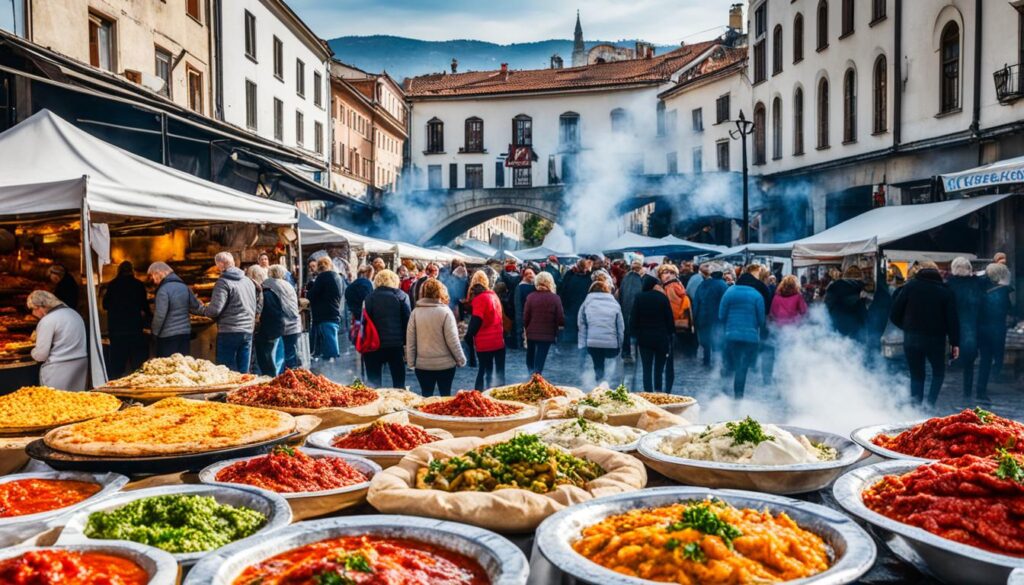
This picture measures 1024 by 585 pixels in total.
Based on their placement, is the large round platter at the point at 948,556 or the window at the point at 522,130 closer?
the large round platter at the point at 948,556

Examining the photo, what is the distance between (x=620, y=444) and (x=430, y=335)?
510cm

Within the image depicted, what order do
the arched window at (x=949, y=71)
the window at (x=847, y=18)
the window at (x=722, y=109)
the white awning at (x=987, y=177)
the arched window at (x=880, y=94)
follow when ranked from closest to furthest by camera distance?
1. the white awning at (x=987, y=177)
2. the arched window at (x=949, y=71)
3. the arched window at (x=880, y=94)
4. the window at (x=847, y=18)
5. the window at (x=722, y=109)

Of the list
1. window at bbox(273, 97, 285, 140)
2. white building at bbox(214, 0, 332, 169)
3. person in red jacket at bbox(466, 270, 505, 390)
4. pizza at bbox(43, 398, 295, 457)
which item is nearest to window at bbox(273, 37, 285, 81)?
white building at bbox(214, 0, 332, 169)

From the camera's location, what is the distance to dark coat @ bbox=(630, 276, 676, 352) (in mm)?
11406

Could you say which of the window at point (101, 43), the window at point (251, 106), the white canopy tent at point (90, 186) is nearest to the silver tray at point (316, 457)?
the white canopy tent at point (90, 186)

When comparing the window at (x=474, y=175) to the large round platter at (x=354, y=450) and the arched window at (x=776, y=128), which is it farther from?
the large round platter at (x=354, y=450)

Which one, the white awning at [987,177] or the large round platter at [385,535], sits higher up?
the white awning at [987,177]

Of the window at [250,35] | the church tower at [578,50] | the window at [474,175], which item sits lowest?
the window at [474,175]

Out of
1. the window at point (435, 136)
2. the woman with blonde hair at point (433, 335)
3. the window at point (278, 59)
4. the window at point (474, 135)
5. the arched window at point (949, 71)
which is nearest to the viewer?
the woman with blonde hair at point (433, 335)

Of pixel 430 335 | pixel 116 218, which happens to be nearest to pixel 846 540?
pixel 430 335

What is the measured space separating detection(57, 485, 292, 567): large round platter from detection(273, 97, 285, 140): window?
3007 cm

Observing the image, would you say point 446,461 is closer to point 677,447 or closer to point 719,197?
point 677,447

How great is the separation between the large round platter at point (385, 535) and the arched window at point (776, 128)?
34083 mm

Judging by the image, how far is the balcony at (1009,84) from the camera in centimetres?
1878
